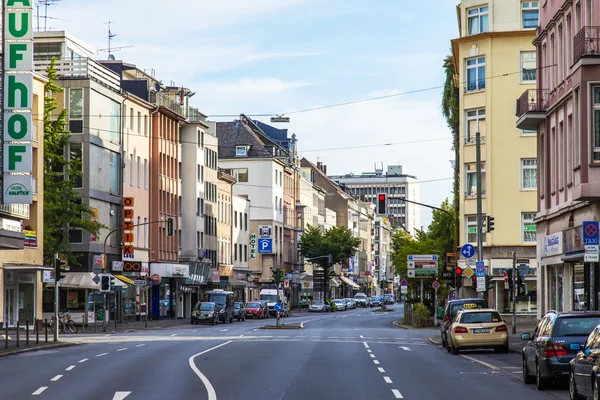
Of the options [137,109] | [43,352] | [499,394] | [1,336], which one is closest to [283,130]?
[137,109]

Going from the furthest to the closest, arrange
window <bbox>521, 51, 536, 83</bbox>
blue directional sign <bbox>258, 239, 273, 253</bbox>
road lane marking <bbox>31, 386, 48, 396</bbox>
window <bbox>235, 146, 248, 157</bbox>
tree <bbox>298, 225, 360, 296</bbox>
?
tree <bbox>298, 225, 360, 296</bbox>
window <bbox>235, 146, 248, 157</bbox>
blue directional sign <bbox>258, 239, 273, 253</bbox>
window <bbox>521, 51, 536, 83</bbox>
road lane marking <bbox>31, 386, 48, 396</bbox>

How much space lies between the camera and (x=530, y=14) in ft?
207

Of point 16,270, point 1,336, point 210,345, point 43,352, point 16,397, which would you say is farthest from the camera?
point 16,270

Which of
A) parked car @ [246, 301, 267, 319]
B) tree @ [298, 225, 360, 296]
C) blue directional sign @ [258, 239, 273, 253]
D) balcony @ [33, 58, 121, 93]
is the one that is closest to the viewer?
balcony @ [33, 58, 121, 93]

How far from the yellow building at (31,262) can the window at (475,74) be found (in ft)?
73.4

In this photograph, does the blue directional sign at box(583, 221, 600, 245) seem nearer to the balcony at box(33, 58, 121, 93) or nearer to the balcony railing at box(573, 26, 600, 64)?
the balcony railing at box(573, 26, 600, 64)

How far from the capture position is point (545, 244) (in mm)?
43375

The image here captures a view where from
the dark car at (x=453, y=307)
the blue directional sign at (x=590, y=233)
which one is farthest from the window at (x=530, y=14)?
the blue directional sign at (x=590, y=233)

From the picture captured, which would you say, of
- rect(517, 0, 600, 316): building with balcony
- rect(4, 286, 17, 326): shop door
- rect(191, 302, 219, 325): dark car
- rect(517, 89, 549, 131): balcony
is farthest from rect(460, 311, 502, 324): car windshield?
rect(191, 302, 219, 325): dark car

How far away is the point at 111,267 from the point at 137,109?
12.0 m

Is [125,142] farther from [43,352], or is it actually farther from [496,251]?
[43,352]

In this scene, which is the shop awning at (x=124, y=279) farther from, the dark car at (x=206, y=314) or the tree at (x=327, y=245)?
the tree at (x=327, y=245)

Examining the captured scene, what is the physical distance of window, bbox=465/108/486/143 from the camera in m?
64.0

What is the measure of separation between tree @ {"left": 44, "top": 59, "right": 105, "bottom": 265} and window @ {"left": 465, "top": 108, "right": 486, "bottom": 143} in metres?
20.2
